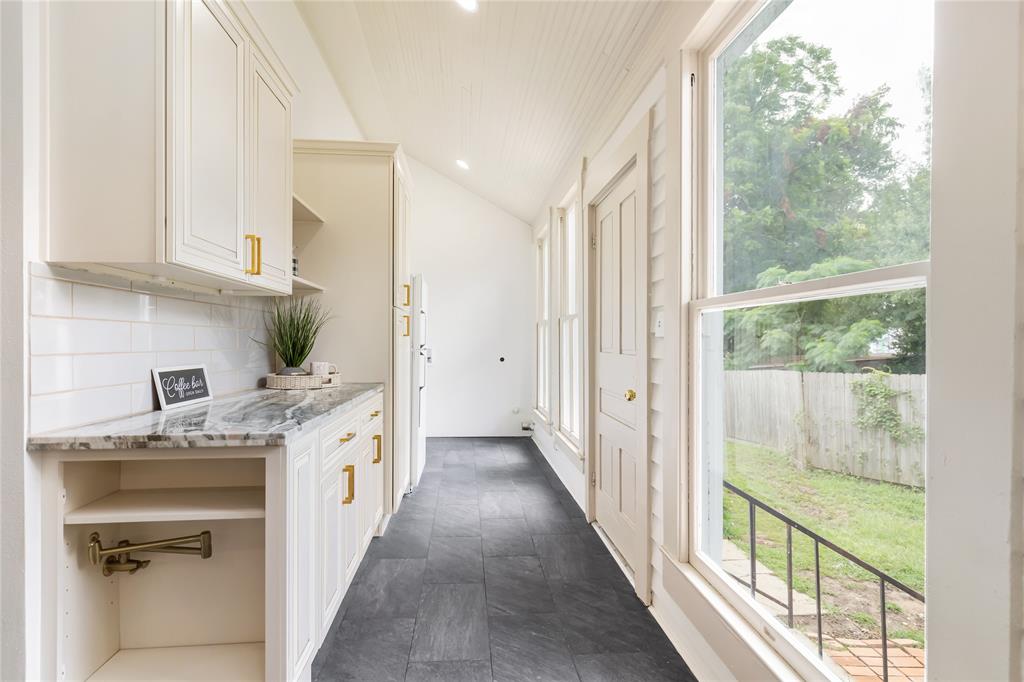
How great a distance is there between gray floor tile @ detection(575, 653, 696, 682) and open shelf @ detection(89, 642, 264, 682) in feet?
3.57

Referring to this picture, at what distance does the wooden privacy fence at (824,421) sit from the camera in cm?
93

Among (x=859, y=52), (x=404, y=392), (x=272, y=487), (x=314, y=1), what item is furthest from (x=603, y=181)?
(x=272, y=487)

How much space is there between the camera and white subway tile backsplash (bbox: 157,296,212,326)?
1.64 meters

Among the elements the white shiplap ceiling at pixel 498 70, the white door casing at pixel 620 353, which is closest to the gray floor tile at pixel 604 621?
the white door casing at pixel 620 353

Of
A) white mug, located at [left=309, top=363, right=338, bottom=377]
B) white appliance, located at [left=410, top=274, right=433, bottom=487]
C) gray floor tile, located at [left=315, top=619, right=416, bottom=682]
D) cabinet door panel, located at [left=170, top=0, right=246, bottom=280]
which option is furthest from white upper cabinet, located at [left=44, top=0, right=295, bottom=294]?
white appliance, located at [left=410, top=274, right=433, bottom=487]

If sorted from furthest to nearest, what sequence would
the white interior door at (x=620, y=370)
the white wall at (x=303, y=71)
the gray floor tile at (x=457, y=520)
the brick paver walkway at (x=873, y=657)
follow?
the gray floor tile at (x=457, y=520)
the white wall at (x=303, y=71)
the white interior door at (x=620, y=370)
the brick paver walkway at (x=873, y=657)

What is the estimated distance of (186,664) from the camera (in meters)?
1.36

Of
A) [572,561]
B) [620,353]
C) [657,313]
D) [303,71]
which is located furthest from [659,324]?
[303,71]

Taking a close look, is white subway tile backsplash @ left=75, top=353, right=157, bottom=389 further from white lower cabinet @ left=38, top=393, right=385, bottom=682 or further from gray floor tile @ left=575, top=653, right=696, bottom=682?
gray floor tile @ left=575, top=653, right=696, bottom=682

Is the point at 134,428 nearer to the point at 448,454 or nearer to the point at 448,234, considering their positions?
the point at 448,454

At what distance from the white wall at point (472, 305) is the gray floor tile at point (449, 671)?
3.78 m

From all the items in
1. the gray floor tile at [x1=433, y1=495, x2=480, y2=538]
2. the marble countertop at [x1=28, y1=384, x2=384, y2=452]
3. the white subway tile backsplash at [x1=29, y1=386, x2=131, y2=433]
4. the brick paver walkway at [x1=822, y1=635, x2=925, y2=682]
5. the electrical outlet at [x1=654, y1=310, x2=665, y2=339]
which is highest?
the electrical outlet at [x1=654, y1=310, x2=665, y2=339]

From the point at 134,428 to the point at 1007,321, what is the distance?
6.23ft

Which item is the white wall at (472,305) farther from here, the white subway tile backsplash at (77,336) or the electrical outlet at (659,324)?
the white subway tile backsplash at (77,336)
